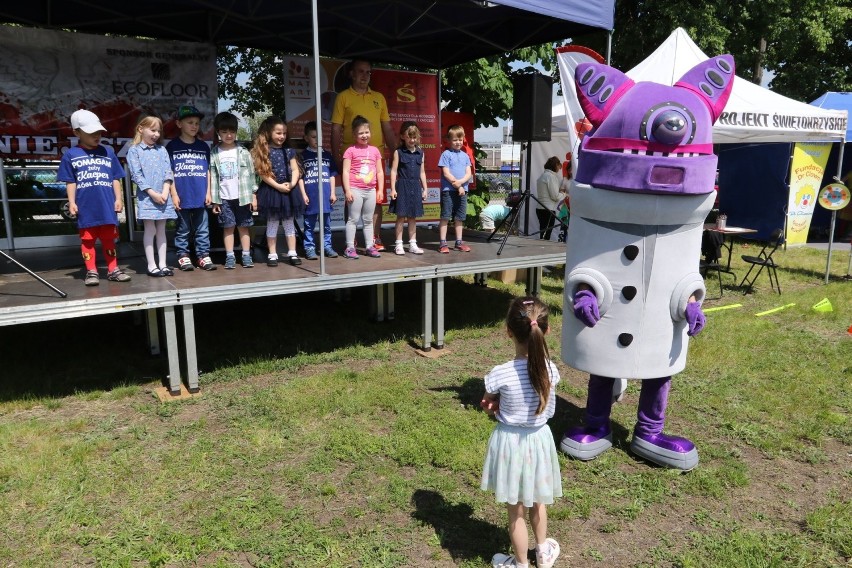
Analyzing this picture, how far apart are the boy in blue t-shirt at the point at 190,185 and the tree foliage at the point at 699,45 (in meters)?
5.32

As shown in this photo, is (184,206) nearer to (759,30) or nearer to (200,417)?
(200,417)

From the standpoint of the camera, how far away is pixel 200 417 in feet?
14.9

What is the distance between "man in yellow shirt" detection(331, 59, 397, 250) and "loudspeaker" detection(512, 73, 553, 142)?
1.69 m

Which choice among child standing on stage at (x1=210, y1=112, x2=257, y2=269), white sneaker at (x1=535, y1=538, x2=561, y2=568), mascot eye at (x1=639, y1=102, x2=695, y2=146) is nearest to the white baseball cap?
child standing on stage at (x1=210, y1=112, x2=257, y2=269)

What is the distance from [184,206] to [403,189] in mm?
2114

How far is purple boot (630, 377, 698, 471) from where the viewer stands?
12.7 ft

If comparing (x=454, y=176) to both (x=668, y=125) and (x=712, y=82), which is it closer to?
(x=712, y=82)

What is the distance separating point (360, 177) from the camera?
616cm

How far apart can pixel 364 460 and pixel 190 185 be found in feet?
9.78

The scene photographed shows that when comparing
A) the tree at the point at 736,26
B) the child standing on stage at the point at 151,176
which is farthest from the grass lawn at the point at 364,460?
the tree at the point at 736,26

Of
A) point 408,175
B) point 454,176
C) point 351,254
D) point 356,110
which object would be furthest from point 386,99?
point 351,254

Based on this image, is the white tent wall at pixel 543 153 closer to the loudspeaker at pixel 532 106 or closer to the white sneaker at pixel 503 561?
the loudspeaker at pixel 532 106

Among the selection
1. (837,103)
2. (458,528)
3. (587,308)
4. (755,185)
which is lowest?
(458,528)

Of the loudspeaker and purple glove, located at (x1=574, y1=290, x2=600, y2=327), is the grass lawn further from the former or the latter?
the loudspeaker
